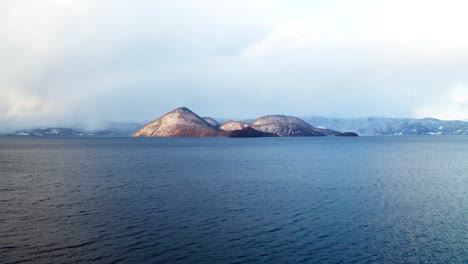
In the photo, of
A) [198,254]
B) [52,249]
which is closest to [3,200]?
[52,249]

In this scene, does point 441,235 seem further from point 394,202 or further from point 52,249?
point 52,249

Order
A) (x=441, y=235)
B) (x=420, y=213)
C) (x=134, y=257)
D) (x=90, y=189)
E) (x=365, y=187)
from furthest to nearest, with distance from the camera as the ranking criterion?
(x=365, y=187) → (x=90, y=189) → (x=420, y=213) → (x=441, y=235) → (x=134, y=257)

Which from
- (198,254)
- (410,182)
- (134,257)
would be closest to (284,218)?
(198,254)

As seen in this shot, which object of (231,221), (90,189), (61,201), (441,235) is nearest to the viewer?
(441,235)

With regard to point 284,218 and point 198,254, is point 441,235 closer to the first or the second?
point 284,218

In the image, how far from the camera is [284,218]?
145 feet

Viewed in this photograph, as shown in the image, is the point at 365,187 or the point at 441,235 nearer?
the point at 441,235

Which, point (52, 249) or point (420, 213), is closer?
point (52, 249)

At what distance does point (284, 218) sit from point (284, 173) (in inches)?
1863

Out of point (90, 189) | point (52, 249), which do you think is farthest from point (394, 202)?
point (90, 189)

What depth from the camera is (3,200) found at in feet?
176

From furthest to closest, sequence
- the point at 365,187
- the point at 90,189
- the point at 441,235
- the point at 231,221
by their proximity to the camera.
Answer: the point at 365,187 → the point at 90,189 → the point at 231,221 → the point at 441,235

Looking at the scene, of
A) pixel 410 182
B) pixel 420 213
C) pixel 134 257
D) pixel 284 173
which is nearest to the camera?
pixel 134 257

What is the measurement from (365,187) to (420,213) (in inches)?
880
